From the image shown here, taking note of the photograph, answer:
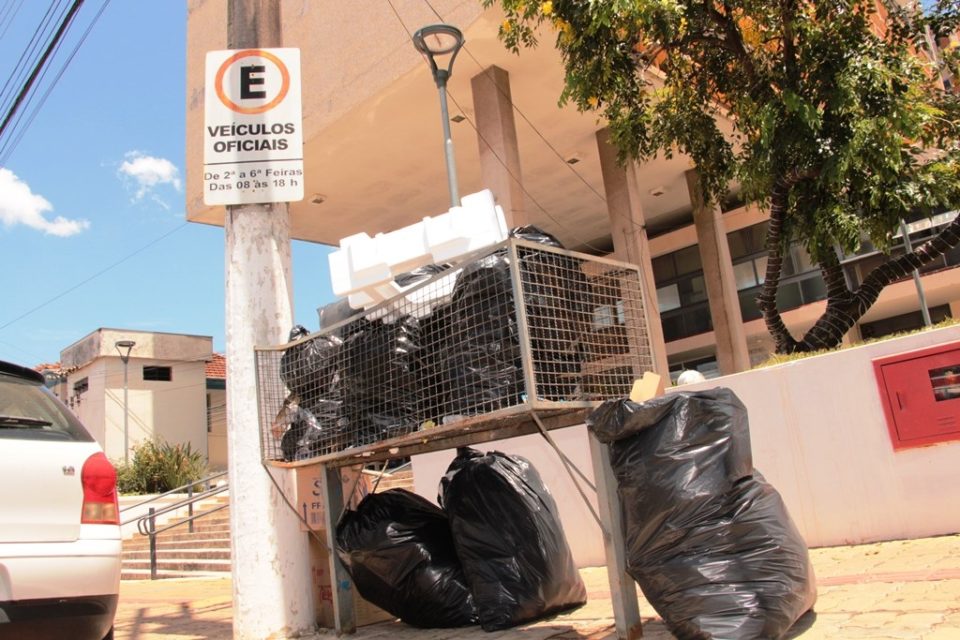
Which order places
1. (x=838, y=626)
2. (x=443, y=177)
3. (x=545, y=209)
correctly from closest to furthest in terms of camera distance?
(x=838, y=626) → (x=443, y=177) → (x=545, y=209)

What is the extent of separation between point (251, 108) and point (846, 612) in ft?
15.4

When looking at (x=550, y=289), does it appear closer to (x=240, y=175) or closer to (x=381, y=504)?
(x=381, y=504)

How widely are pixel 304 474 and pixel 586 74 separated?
484 cm

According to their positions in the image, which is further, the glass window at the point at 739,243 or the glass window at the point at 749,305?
the glass window at the point at 739,243

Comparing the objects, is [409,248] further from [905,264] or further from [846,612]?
[905,264]

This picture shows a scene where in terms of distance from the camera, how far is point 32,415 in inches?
113

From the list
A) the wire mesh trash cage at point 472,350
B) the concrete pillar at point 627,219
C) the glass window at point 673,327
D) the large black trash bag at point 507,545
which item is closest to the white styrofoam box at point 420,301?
the wire mesh trash cage at point 472,350

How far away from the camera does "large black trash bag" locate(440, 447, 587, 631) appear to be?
13.1 ft

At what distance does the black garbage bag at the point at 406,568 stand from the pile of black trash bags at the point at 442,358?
0.59m

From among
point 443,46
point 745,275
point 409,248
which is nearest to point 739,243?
point 745,275

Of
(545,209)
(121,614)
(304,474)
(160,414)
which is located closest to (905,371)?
(304,474)

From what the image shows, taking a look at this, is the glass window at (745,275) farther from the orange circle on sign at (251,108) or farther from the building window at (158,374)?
the building window at (158,374)

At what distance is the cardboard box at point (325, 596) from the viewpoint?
4.64m

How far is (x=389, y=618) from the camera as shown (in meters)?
4.80
